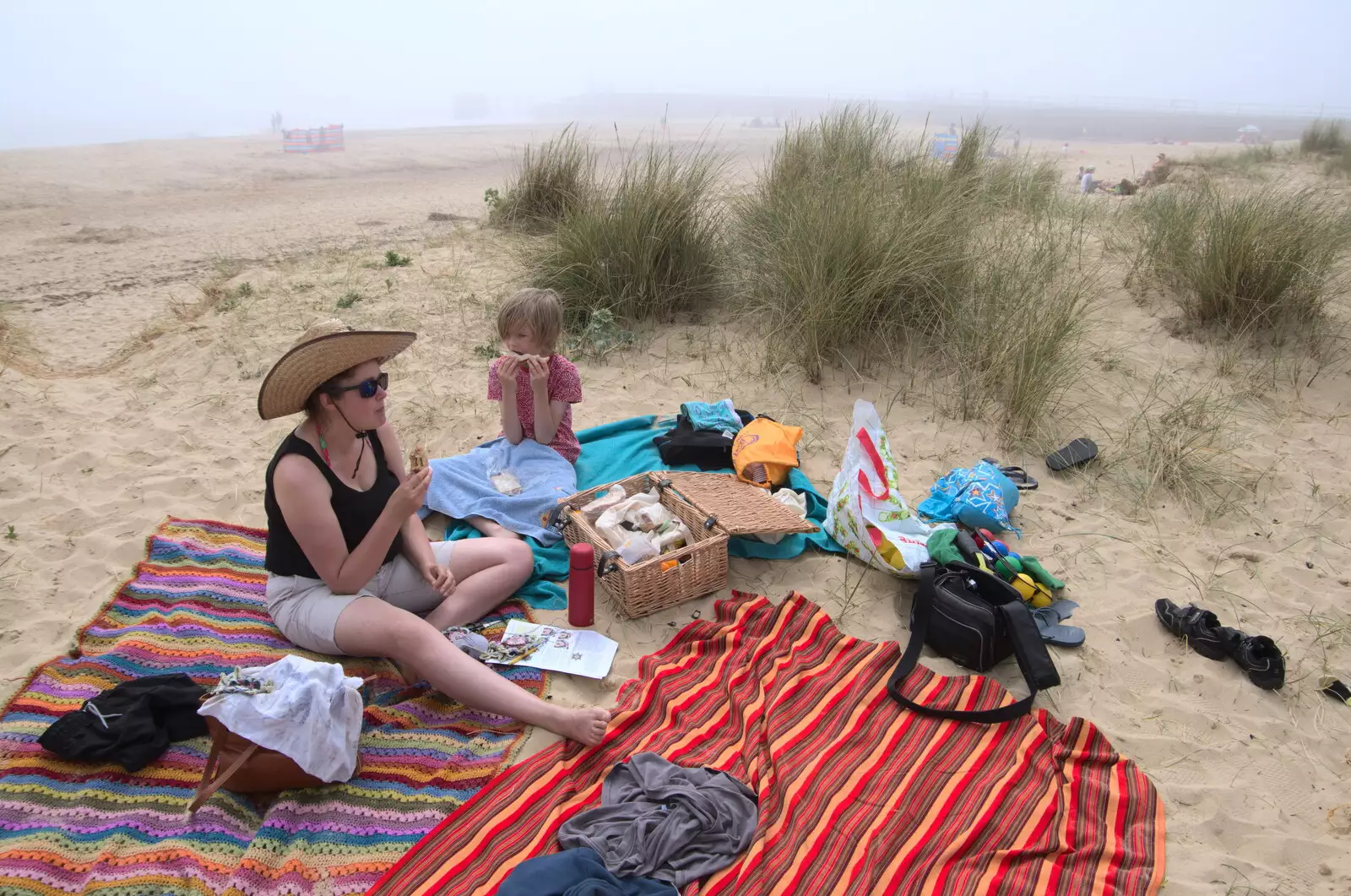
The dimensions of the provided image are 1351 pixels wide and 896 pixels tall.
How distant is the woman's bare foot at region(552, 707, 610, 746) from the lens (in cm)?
247

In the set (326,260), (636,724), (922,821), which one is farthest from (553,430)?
(326,260)

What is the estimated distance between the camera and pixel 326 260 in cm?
764

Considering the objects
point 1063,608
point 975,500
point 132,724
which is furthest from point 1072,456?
point 132,724

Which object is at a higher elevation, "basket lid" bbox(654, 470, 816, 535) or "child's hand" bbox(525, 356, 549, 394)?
"child's hand" bbox(525, 356, 549, 394)

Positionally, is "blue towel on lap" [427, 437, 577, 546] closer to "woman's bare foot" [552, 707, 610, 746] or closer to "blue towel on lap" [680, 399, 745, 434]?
"blue towel on lap" [680, 399, 745, 434]

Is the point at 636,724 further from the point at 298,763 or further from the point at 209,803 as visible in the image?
the point at 209,803

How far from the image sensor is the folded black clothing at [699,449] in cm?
417

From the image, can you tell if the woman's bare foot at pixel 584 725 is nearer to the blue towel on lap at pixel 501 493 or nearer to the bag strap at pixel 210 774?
the bag strap at pixel 210 774

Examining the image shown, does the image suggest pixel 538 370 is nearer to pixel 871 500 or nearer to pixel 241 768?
pixel 871 500

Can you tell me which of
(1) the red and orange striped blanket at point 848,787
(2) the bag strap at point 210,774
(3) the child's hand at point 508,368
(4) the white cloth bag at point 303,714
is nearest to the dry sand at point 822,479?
(1) the red and orange striped blanket at point 848,787

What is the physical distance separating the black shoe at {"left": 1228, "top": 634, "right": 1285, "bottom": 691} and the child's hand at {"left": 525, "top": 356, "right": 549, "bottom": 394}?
299 cm

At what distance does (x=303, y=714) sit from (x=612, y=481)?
211cm

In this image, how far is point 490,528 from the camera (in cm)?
358

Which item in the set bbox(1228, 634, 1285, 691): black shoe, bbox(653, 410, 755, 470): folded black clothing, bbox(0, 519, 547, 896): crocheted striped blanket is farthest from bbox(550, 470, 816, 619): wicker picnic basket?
bbox(1228, 634, 1285, 691): black shoe
